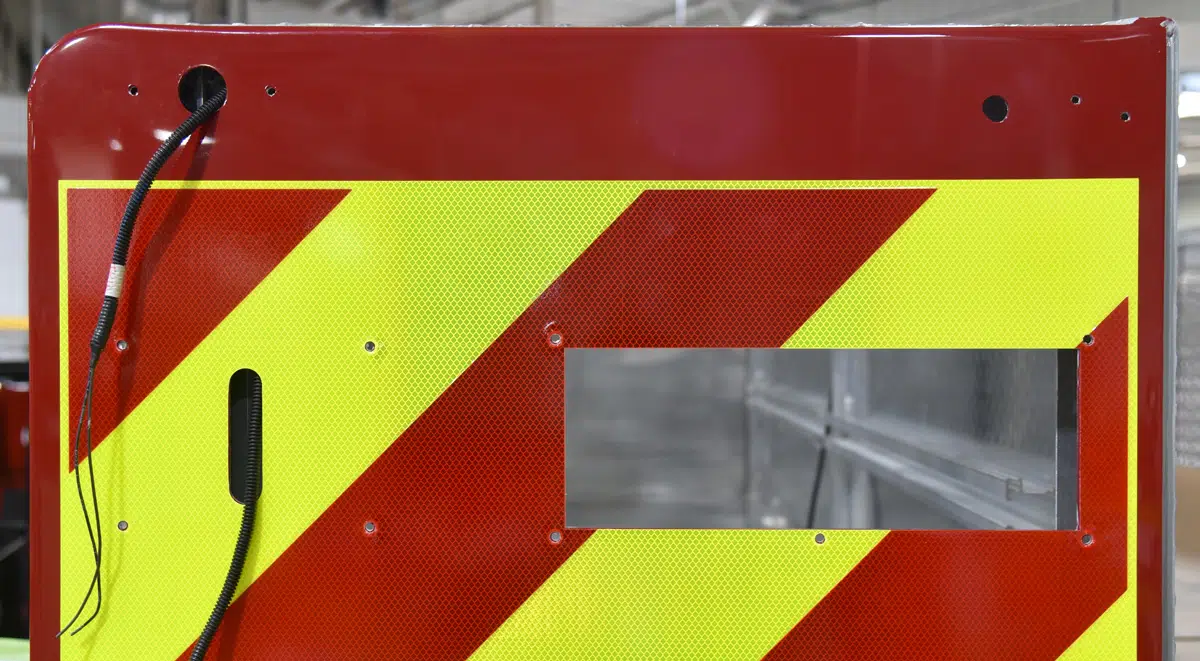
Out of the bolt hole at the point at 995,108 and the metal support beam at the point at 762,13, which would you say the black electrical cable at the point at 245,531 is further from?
the metal support beam at the point at 762,13

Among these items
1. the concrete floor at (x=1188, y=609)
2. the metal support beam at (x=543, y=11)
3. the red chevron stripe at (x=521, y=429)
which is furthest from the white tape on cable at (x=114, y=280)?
the concrete floor at (x=1188, y=609)

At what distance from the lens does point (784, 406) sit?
2.05m

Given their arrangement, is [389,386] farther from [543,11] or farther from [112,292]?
[543,11]

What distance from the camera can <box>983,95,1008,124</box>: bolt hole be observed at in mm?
831

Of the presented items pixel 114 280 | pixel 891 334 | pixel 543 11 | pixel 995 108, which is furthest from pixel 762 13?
pixel 114 280

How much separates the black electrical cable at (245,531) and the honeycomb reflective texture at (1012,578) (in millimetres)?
577

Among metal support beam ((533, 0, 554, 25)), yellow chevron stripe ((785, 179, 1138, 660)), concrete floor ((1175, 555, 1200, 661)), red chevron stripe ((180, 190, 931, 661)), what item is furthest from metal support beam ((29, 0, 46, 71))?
concrete floor ((1175, 555, 1200, 661))

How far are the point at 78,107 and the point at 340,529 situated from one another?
20.7 inches

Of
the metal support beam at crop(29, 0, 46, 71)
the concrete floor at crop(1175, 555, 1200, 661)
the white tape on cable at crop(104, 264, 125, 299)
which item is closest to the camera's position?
the white tape on cable at crop(104, 264, 125, 299)

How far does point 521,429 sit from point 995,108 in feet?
2.01

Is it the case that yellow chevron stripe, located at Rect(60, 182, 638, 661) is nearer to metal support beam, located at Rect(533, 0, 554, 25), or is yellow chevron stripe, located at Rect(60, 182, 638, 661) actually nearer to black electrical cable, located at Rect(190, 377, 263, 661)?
black electrical cable, located at Rect(190, 377, 263, 661)

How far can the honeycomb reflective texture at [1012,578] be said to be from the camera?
826 mm

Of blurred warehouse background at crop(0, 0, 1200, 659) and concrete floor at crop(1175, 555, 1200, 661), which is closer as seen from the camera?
blurred warehouse background at crop(0, 0, 1200, 659)

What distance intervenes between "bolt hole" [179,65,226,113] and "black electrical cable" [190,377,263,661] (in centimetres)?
31
